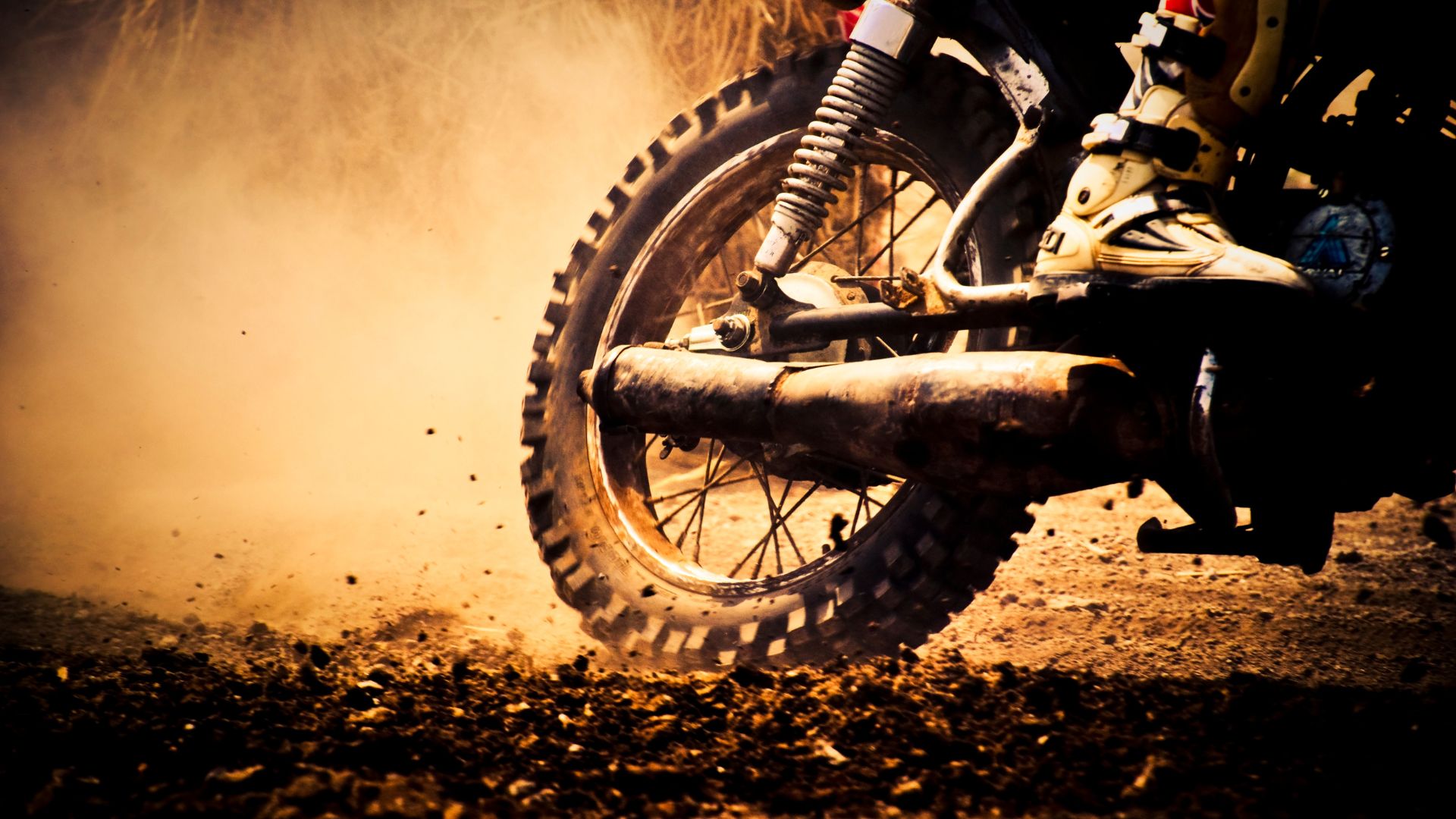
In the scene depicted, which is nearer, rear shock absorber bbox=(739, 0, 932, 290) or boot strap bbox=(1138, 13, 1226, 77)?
boot strap bbox=(1138, 13, 1226, 77)

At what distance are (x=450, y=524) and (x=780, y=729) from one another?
2.33 metres

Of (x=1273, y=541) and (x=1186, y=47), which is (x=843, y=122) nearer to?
(x=1186, y=47)

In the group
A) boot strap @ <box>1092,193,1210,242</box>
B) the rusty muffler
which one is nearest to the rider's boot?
boot strap @ <box>1092,193,1210,242</box>

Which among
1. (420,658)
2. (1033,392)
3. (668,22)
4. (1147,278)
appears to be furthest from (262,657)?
(668,22)

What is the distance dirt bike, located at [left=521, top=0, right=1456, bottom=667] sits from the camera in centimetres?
137

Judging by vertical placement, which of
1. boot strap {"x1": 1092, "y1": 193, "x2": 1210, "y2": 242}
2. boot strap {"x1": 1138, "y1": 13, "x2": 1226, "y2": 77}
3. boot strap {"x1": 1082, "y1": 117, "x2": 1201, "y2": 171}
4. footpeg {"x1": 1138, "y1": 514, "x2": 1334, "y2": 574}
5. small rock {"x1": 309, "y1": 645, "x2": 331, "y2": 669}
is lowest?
small rock {"x1": 309, "y1": 645, "x2": 331, "y2": 669}

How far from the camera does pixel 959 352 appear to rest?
7.00 feet

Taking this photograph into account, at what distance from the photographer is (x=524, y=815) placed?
1.29 meters

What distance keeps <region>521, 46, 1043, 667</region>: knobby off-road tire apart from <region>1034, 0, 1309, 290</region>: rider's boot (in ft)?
1.02

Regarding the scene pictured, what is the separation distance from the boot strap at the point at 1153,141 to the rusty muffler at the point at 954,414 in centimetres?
36

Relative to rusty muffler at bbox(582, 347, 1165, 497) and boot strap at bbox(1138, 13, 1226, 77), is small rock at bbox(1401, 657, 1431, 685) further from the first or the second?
boot strap at bbox(1138, 13, 1226, 77)

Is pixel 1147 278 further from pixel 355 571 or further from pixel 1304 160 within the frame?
pixel 355 571

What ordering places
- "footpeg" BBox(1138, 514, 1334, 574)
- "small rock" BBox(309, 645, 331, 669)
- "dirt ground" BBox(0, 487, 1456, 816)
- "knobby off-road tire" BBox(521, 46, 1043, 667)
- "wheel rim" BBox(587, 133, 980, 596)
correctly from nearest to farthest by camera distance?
"dirt ground" BBox(0, 487, 1456, 816), "footpeg" BBox(1138, 514, 1334, 574), "knobby off-road tire" BBox(521, 46, 1043, 667), "small rock" BBox(309, 645, 331, 669), "wheel rim" BBox(587, 133, 980, 596)

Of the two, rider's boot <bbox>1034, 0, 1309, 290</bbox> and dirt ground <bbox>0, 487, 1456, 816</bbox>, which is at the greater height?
rider's boot <bbox>1034, 0, 1309, 290</bbox>
